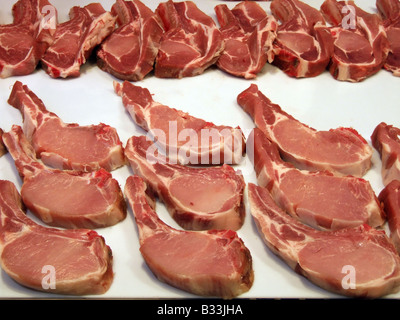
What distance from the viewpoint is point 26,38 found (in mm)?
3846

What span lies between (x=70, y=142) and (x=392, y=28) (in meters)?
2.79

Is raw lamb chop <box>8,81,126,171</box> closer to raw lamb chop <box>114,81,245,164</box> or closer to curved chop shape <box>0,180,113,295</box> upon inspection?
raw lamb chop <box>114,81,245,164</box>

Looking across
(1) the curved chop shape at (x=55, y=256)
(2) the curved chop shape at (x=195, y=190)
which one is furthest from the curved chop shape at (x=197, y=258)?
(1) the curved chop shape at (x=55, y=256)

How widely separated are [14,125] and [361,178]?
86.7 inches

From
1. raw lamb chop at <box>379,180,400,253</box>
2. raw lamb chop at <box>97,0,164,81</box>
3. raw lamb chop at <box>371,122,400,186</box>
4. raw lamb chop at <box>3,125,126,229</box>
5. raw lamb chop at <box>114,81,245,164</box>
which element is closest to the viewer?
raw lamb chop at <box>379,180,400,253</box>

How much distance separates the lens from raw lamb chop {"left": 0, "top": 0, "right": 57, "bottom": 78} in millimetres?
3720

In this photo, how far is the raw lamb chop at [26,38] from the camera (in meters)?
3.72

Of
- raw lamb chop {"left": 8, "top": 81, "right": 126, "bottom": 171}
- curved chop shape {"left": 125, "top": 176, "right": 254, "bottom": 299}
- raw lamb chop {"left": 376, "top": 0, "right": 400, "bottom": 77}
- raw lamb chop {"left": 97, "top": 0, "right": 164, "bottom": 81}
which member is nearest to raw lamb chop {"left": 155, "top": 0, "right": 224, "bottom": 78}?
raw lamb chop {"left": 97, "top": 0, "right": 164, "bottom": 81}

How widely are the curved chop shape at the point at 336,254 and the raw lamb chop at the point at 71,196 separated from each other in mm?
795

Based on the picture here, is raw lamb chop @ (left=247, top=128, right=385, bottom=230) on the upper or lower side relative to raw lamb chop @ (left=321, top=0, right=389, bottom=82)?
lower

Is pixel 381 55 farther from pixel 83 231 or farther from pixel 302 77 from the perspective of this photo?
pixel 83 231

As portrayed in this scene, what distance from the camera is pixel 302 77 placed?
3781 mm

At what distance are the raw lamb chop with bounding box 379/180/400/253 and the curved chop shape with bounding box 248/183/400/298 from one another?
0.10 metres

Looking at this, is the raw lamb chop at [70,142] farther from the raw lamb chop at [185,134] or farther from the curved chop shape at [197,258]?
the curved chop shape at [197,258]
